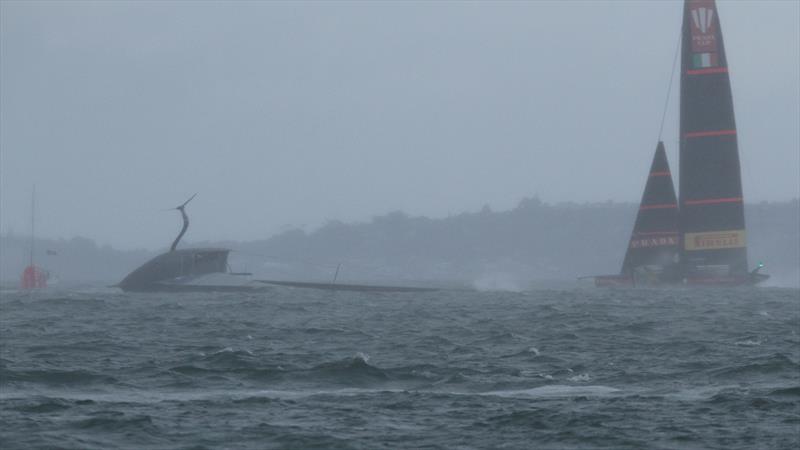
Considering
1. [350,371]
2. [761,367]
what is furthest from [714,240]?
[350,371]

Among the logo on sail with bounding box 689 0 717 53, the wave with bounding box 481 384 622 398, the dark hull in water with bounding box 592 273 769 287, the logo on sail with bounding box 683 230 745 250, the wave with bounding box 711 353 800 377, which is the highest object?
the logo on sail with bounding box 689 0 717 53

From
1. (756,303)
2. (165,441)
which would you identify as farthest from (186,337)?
(756,303)

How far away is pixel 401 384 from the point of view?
21.4m

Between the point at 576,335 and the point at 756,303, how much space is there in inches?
998

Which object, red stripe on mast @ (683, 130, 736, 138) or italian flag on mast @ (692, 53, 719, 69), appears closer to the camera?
red stripe on mast @ (683, 130, 736, 138)

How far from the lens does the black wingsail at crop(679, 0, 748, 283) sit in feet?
255

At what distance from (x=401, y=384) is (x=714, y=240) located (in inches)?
2430

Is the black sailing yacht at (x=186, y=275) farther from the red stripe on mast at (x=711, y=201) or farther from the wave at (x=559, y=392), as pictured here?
the wave at (x=559, y=392)

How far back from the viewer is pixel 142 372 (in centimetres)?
2294

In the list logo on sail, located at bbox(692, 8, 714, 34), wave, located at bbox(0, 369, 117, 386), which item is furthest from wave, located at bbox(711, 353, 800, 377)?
logo on sail, located at bbox(692, 8, 714, 34)

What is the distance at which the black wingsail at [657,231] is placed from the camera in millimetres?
81188

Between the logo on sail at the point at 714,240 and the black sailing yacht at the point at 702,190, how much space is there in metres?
0.06

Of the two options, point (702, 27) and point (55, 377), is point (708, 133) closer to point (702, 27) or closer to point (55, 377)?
point (702, 27)

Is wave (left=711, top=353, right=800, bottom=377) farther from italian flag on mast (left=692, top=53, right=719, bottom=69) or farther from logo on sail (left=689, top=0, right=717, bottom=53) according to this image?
logo on sail (left=689, top=0, right=717, bottom=53)
